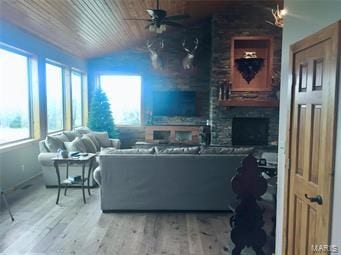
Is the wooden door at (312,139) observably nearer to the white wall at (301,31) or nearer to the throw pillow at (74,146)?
the white wall at (301,31)

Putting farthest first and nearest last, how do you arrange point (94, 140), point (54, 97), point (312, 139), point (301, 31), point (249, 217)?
point (54, 97) → point (94, 140) → point (249, 217) → point (301, 31) → point (312, 139)

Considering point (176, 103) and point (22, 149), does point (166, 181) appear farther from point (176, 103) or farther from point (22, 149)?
point (176, 103)

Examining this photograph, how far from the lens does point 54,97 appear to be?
7.59 meters

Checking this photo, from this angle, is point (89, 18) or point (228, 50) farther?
point (228, 50)

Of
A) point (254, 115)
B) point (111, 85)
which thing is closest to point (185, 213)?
point (254, 115)

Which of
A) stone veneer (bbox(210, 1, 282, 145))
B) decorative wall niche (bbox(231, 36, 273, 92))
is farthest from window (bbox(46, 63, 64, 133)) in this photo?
decorative wall niche (bbox(231, 36, 273, 92))

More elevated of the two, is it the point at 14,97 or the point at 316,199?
the point at 14,97

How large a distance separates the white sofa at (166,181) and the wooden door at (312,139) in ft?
5.55

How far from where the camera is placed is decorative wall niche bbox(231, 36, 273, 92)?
8.45 meters

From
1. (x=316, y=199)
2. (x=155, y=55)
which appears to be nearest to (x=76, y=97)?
(x=155, y=55)

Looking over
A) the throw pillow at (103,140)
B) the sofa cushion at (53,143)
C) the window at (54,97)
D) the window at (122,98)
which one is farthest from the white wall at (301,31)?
the window at (122,98)

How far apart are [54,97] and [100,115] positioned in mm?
1634

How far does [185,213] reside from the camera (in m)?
4.44

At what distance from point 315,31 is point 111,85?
8.44 m
